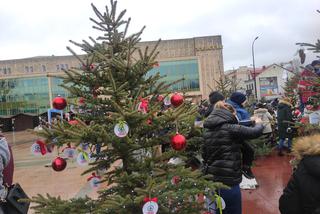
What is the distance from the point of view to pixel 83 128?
3.16 m

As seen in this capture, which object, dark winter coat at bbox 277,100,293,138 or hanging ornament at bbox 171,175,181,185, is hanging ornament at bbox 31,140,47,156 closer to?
hanging ornament at bbox 171,175,181,185

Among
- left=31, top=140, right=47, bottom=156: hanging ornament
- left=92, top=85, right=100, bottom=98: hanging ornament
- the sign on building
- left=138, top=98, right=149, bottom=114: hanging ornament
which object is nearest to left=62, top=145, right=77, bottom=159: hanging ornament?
left=31, top=140, right=47, bottom=156: hanging ornament

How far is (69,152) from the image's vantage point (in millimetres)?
3471

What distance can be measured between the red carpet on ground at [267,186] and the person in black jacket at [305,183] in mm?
3130

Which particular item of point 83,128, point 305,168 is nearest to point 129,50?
point 83,128

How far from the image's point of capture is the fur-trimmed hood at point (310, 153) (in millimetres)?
3004

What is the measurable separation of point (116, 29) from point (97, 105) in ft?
2.25

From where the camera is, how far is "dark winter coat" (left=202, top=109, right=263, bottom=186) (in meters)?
4.25

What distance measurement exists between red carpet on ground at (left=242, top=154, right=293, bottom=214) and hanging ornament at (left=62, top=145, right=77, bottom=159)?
3687 millimetres

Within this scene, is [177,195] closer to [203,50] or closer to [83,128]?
[83,128]

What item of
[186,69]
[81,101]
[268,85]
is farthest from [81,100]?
[186,69]

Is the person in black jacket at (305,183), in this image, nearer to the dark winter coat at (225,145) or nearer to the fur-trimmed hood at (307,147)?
the fur-trimmed hood at (307,147)

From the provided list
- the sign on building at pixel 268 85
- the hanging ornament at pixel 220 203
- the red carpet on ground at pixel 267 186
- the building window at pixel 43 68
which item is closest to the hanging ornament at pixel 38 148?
the hanging ornament at pixel 220 203

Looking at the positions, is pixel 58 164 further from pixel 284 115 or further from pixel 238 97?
pixel 284 115
